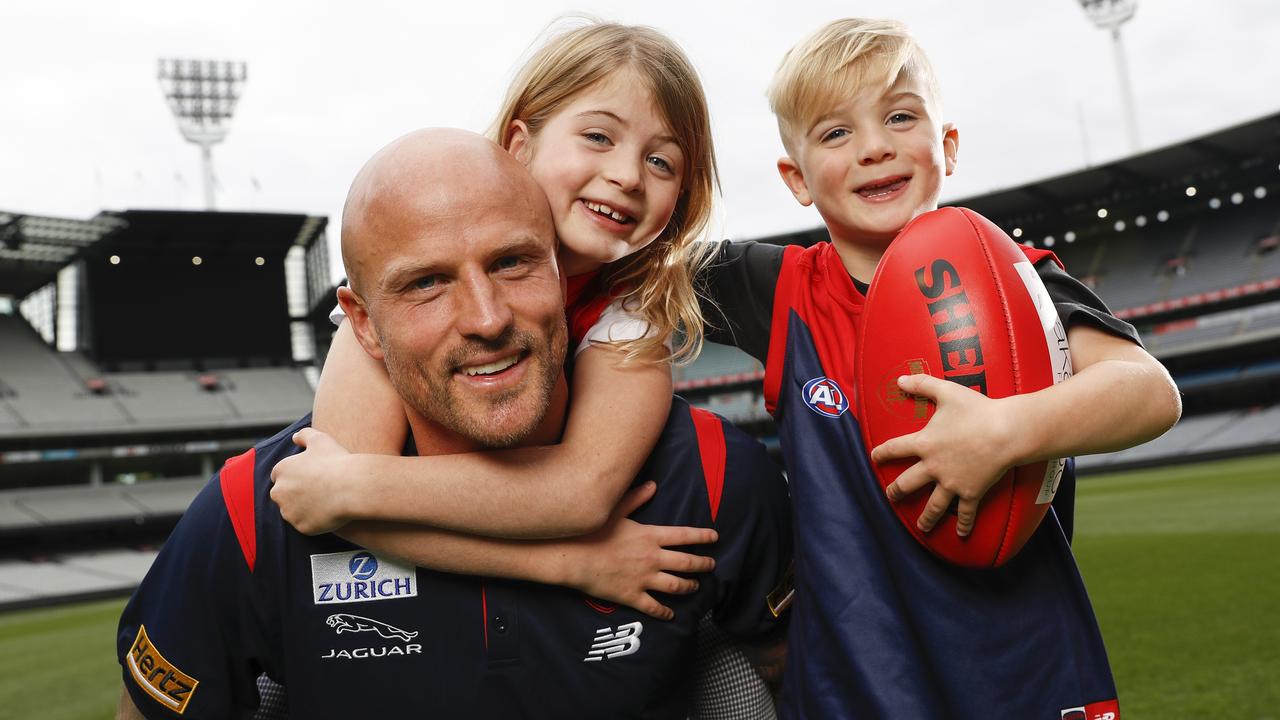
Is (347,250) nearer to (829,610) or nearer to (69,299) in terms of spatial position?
(829,610)

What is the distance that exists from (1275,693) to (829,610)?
3650 millimetres

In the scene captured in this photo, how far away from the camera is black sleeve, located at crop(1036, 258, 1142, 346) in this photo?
5.39 ft

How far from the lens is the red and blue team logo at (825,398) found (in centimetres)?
185

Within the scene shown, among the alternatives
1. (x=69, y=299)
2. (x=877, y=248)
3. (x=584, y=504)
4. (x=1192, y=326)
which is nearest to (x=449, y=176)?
(x=584, y=504)

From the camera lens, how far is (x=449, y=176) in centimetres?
143

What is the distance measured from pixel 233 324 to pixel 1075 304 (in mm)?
36547

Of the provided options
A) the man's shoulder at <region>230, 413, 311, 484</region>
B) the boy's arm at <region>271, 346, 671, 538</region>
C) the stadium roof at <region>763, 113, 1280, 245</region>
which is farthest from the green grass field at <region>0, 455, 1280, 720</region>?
the stadium roof at <region>763, 113, 1280, 245</region>

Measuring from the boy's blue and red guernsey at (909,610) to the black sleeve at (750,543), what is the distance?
0.16 feet

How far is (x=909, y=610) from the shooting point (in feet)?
5.59

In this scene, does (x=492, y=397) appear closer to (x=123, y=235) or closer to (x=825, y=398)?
(x=825, y=398)

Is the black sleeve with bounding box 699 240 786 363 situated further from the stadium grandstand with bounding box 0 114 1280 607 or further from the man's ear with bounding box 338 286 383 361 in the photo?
the stadium grandstand with bounding box 0 114 1280 607

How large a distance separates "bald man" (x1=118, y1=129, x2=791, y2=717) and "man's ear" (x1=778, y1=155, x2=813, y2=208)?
29.9 inches

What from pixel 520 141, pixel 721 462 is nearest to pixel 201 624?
pixel 721 462

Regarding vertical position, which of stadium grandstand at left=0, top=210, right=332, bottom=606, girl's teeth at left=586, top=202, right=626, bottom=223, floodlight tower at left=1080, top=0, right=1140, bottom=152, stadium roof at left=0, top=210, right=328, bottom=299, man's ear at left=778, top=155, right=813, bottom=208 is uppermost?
floodlight tower at left=1080, top=0, right=1140, bottom=152
